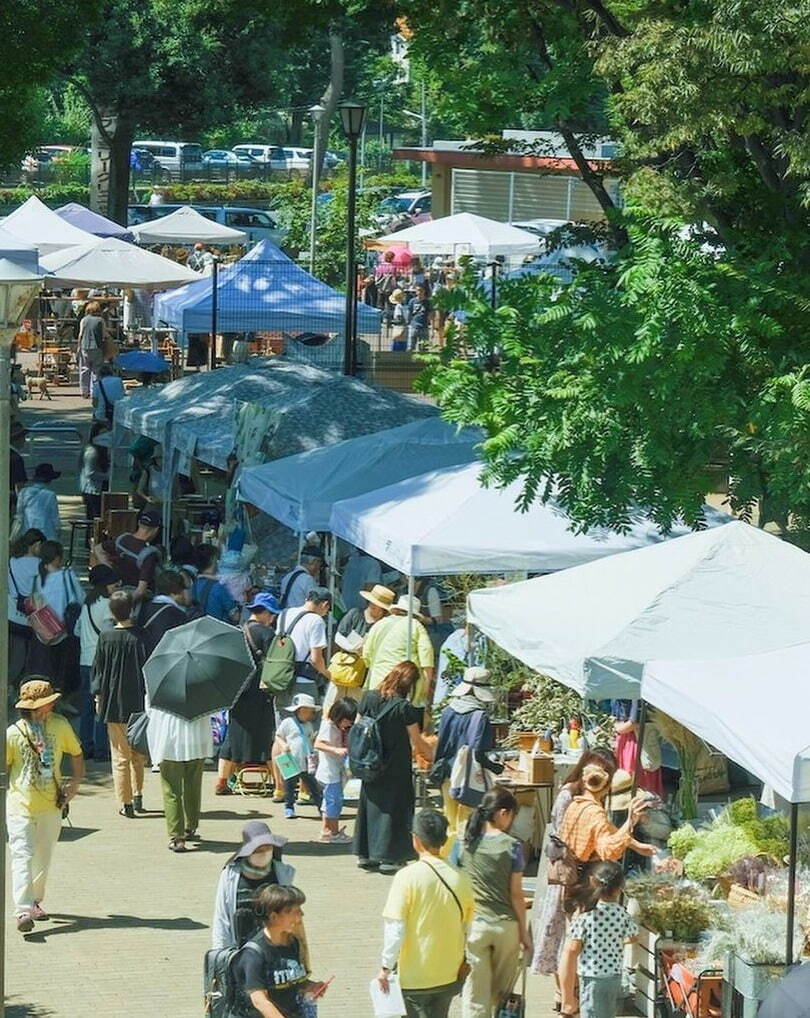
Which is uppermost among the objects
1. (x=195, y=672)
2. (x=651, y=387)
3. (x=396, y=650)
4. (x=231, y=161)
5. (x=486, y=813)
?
(x=231, y=161)

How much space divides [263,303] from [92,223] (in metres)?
10.3

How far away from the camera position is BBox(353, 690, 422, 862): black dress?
39.0ft

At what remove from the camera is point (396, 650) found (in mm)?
13781

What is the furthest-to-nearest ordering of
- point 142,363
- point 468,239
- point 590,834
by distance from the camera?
point 468,239, point 142,363, point 590,834

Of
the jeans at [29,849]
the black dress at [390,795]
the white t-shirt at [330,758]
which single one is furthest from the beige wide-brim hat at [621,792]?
the jeans at [29,849]

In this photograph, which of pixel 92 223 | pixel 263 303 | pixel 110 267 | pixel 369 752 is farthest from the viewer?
pixel 92 223

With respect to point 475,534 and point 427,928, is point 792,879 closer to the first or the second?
point 427,928

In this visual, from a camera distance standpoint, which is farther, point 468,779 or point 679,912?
point 468,779

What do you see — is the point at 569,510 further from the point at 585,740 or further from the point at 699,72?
the point at 699,72

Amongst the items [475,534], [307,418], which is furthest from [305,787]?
[307,418]

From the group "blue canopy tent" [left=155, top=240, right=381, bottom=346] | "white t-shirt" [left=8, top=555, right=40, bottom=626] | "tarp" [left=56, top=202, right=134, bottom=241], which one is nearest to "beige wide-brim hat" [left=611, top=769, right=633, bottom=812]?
"white t-shirt" [left=8, top=555, right=40, bottom=626]

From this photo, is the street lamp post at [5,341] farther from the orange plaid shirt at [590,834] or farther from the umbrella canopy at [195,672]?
the umbrella canopy at [195,672]

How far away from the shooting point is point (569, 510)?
13.4 metres

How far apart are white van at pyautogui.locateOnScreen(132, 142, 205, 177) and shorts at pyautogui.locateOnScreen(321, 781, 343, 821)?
63.4 meters
